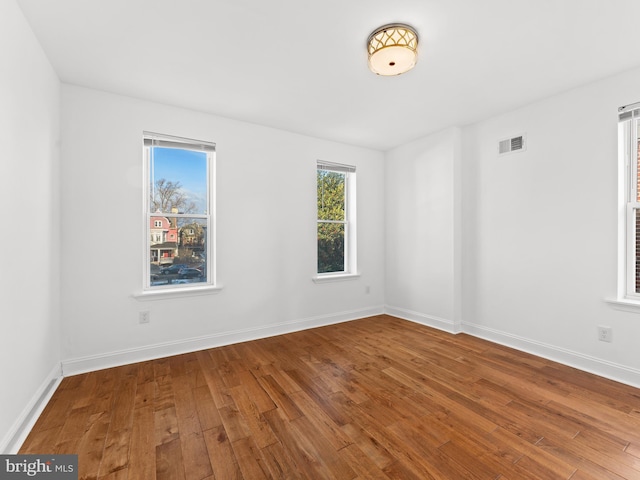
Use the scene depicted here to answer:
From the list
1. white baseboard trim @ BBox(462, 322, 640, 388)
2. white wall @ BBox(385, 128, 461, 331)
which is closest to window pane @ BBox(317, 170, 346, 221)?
white wall @ BBox(385, 128, 461, 331)

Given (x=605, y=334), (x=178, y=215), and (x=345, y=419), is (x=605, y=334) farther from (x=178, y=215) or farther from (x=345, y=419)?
(x=178, y=215)

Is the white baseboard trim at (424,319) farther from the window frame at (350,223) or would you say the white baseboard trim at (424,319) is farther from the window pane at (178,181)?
the window pane at (178,181)

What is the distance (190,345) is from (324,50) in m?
3.13

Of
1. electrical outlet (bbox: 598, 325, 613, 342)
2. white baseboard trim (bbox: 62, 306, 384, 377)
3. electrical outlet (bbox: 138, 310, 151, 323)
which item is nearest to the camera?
electrical outlet (bbox: 598, 325, 613, 342)

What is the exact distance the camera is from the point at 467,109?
10.7ft

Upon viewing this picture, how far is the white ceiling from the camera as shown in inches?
71.9

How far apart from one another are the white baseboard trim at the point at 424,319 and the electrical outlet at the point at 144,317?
3392 millimetres

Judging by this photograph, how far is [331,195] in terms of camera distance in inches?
174

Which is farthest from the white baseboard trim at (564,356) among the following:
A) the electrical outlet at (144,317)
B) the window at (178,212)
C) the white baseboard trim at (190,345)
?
the electrical outlet at (144,317)

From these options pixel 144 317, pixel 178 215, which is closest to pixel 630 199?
pixel 178 215

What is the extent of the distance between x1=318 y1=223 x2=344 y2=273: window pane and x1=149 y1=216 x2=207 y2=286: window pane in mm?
1635

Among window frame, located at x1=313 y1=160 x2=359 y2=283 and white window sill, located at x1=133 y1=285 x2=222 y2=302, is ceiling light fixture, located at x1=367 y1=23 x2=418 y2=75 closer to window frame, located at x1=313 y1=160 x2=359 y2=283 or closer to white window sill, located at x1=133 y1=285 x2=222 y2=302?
window frame, located at x1=313 y1=160 x2=359 y2=283

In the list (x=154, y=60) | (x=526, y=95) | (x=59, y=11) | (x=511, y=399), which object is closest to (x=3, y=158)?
(x=59, y=11)

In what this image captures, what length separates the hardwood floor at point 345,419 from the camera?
1.56 meters
